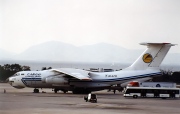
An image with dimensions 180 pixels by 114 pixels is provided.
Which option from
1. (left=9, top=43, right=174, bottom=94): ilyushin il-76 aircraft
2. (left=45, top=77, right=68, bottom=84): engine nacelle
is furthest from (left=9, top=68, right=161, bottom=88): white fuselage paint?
(left=45, top=77, right=68, bottom=84): engine nacelle

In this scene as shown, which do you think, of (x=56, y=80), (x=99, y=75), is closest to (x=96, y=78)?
(x=99, y=75)

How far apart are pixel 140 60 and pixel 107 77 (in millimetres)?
4173

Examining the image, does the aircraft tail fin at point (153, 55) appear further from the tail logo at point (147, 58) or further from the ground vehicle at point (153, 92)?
the ground vehicle at point (153, 92)

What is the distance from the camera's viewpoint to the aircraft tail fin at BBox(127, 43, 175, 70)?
155 feet

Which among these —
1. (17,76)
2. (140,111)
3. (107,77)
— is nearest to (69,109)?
(140,111)

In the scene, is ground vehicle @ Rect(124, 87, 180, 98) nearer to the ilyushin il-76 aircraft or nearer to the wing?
the ilyushin il-76 aircraft

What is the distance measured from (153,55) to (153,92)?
5823 mm

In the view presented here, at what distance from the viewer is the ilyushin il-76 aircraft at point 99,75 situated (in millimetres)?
47250

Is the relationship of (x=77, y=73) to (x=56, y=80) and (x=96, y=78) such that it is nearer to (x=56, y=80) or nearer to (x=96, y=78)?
(x=96, y=78)

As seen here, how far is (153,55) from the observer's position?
4762 centimetres

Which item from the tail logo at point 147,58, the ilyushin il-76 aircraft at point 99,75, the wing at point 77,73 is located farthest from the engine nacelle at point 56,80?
the tail logo at point 147,58

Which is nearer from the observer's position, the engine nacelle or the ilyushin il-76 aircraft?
the ilyushin il-76 aircraft

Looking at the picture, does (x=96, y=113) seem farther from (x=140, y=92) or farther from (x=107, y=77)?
(x=107, y=77)

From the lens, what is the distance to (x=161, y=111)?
3019 centimetres
